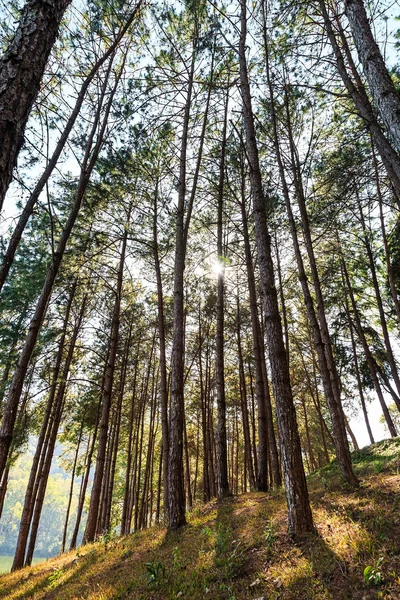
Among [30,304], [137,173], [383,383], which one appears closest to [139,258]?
[137,173]

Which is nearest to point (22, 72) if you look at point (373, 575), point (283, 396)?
point (283, 396)

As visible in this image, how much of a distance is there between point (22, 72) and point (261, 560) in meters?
5.50

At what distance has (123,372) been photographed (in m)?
14.4

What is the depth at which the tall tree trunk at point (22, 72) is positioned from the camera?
2.00 meters

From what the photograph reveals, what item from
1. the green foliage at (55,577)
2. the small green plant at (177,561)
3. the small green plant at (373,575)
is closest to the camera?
the small green plant at (373,575)

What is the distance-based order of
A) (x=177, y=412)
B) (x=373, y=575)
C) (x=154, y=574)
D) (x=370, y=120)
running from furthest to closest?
(x=177, y=412) → (x=370, y=120) → (x=154, y=574) → (x=373, y=575)

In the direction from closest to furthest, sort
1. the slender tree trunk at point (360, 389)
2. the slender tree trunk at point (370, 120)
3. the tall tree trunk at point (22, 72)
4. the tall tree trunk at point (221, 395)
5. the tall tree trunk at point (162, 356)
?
the tall tree trunk at point (22, 72) → the slender tree trunk at point (370, 120) → the tall tree trunk at point (221, 395) → the tall tree trunk at point (162, 356) → the slender tree trunk at point (360, 389)

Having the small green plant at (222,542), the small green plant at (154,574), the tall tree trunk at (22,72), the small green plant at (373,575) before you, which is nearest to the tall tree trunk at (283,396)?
the small green plant at (222,542)

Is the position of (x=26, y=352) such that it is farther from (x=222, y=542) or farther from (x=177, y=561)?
(x=222, y=542)

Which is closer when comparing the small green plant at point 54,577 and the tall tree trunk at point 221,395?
the small green plant at point 54,577

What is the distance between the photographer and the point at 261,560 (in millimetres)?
3719

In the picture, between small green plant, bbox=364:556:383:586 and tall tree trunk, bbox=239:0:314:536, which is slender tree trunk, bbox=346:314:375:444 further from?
small green plant, bbox=364:556:383:586

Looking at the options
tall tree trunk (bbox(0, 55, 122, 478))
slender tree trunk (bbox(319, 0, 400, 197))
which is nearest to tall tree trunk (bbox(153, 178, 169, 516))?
tall tree trunk (bbox(0, 55, 122, 478))

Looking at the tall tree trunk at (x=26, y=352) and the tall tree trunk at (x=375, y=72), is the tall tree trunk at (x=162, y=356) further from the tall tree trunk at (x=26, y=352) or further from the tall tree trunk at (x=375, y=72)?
the tall tree trunk at (x=375, y=72)
